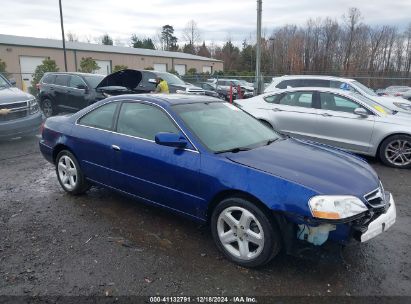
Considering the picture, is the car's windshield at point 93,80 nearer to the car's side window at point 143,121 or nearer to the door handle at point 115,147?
the car's side window at point 143,121

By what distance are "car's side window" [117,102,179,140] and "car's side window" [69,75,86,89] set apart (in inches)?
330

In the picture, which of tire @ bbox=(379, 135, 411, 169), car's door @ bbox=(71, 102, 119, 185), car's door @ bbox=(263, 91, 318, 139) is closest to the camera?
car's door @ bbox=(71, 102, 119, 185)

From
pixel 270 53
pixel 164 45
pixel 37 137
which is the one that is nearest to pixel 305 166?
pixel 37 137

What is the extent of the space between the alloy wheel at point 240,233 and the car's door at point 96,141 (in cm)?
175

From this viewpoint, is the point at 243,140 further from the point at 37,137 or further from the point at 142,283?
the point at 37,137

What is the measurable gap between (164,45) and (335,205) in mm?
86844

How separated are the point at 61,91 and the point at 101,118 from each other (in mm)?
8734

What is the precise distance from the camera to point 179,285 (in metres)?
3.05

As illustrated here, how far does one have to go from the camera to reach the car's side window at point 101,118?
15.0 feet

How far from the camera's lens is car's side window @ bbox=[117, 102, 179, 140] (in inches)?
158

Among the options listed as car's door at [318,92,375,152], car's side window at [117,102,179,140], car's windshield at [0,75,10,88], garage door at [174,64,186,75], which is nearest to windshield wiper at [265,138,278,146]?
car's side window at [117,102,179,140]

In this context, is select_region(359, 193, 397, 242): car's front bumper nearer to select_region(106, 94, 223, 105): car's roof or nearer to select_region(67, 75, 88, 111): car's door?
select_region(106, 94, 223, 105): car's roof

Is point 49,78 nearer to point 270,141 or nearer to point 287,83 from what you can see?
point 287,83

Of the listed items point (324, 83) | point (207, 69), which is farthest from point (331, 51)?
point (324, 83)
